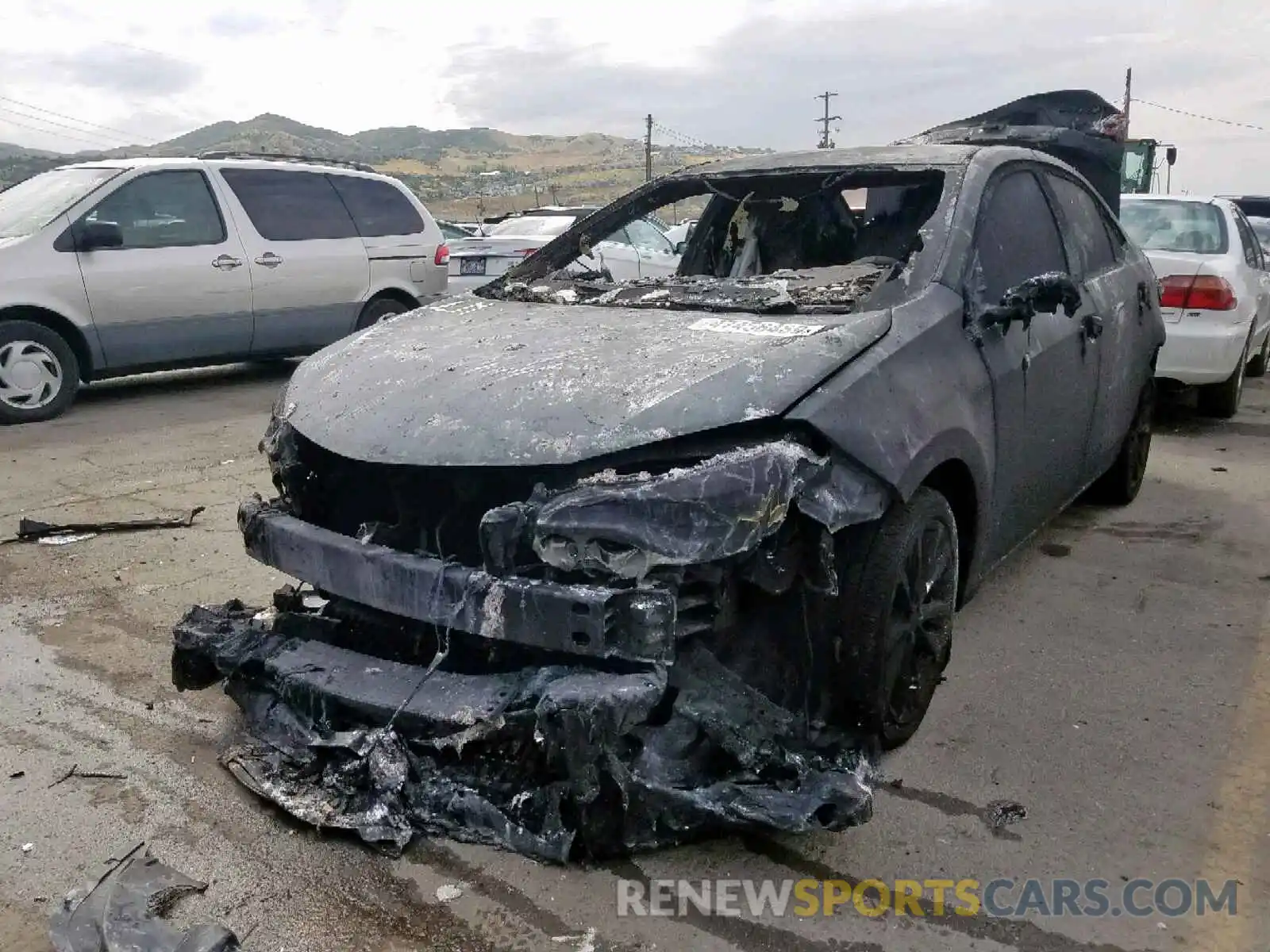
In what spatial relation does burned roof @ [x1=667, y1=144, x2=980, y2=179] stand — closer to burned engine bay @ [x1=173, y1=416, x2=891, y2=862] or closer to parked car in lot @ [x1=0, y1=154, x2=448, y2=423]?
burned engine bay @ [x1=173, y1=416, x2=891, y2=862]

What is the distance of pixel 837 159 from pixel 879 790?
2.42 m

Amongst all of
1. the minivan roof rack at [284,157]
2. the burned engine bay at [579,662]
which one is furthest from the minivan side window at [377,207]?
the burned engine bay at [579,662]

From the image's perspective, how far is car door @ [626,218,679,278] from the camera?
458 cm

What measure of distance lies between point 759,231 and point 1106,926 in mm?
3004

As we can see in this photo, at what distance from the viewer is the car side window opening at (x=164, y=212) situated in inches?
304

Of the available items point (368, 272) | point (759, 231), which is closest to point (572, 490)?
point (759, 231)

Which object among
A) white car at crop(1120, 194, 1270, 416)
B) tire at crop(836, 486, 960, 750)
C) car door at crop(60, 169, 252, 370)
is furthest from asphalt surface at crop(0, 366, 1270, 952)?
car door at crop(60, 169, 252, 370)

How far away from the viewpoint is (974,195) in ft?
11.7

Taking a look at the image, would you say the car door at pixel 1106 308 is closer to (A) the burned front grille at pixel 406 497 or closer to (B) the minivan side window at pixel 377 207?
(A) the burned front grille at pixel 406 497

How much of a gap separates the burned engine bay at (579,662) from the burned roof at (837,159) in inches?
68.9

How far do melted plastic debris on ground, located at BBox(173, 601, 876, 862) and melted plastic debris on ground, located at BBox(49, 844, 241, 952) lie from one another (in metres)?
0.32

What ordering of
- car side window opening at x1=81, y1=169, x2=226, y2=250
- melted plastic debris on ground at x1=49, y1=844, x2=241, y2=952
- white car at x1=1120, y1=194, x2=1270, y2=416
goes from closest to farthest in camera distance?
melted plastic debris on ground at x1=49, y1=844, x2=241, y2=952, white car at x1=1120, y1=194, x2=1270, y2=416, car side window opening at x1=81, y1=169, x2=226, y2=250

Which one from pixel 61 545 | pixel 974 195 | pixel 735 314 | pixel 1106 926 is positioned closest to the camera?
pixel 1106 926

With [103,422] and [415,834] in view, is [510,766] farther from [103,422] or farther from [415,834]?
[103,422]
